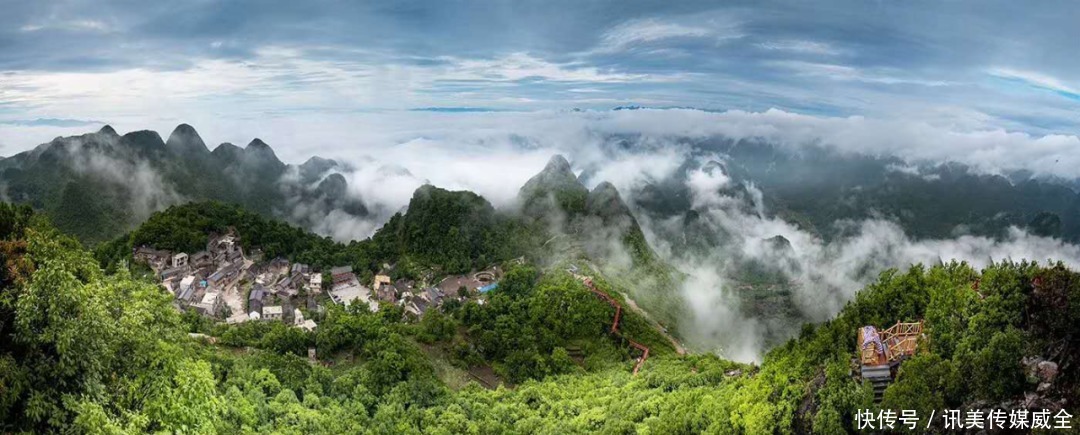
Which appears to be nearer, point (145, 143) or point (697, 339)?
point (697, 339)

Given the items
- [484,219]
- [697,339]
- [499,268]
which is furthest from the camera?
[484,219]

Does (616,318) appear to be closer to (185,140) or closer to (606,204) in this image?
(606,204)

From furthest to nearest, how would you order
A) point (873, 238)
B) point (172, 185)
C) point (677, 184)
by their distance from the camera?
1. point (677, 184)
2. point (873, 238)
3. point (172, 185)

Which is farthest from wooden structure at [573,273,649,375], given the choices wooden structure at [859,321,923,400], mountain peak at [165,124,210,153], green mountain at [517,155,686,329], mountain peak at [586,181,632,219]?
mountain peak at [165,124,210,153]

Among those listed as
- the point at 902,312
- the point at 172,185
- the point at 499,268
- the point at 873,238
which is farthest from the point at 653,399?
the point at 873,238

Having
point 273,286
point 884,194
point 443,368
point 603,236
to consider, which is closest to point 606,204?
point 603,236

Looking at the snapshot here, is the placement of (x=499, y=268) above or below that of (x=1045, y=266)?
below

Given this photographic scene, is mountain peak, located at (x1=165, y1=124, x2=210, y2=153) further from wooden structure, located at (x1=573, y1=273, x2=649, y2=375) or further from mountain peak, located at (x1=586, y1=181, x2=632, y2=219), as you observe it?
wooden structure, located at (x1=573, y1=273, x2=649, y2=375)

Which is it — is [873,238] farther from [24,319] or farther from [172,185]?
[24,319]
